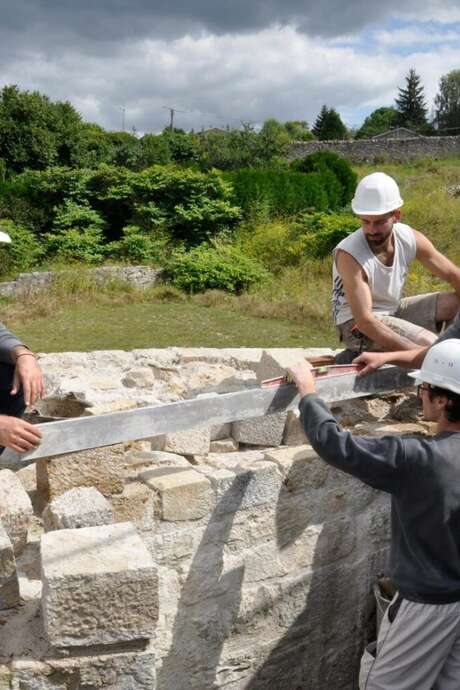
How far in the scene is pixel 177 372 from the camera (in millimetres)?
5766

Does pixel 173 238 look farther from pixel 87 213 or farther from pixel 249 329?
pixel 249 329

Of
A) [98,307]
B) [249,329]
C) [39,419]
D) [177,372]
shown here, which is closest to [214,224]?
[98,307]

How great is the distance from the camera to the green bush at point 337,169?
69.6 feet

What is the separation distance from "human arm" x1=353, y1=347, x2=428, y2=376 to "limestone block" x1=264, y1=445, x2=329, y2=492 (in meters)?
0.48

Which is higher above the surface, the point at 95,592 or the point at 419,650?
the point at 95,592

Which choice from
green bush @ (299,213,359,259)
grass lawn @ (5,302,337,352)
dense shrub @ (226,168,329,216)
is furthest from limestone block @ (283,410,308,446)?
dense shrub @ (226,168,329,216)

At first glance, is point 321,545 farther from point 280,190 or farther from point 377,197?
point 280,190

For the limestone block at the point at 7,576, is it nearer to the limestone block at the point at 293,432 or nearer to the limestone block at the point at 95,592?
the limestone block at the point at 95,592

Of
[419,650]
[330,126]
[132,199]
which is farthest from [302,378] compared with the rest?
[330,126]

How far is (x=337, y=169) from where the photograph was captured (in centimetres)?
2191

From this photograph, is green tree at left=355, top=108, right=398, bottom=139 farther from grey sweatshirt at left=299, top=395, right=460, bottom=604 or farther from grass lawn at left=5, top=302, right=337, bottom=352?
grey sweatshirt at left=299, top=395, right=460, bottom=604

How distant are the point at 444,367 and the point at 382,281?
1.51 metres

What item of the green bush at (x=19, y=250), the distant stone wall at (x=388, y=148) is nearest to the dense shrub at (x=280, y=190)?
the green bush at (x=19, y=250)

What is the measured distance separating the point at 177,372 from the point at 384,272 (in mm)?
2323
